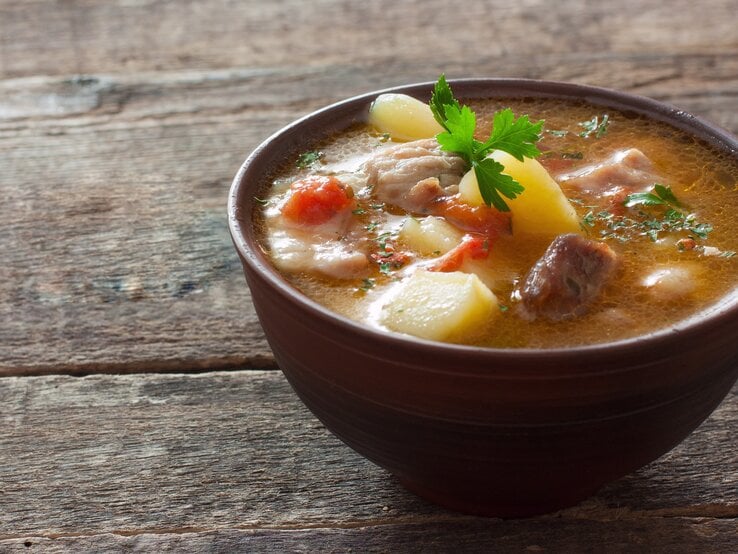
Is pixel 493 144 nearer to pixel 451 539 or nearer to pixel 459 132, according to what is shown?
pixel 459 132

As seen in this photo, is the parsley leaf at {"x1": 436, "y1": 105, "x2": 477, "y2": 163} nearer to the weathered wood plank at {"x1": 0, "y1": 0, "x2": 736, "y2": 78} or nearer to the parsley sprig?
the parsley sprig

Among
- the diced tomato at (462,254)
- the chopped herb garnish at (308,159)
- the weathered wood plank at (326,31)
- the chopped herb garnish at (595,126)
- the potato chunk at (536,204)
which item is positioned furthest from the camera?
the weathered wood plank at (326,31)

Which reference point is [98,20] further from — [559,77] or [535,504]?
[535,504]

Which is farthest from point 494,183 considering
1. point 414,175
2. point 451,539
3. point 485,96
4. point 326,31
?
point 326,31

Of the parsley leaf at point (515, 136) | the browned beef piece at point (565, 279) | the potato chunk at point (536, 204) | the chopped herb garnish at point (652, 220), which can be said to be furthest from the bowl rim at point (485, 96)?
the parsley leaf at point (515, 136)

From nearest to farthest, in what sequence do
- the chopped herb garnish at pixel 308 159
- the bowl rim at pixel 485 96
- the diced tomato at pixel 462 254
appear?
the bowl rim at pixel 485 96 → the diced tomato at pixel 462 254 → the chopped herb garnish at pixel 308 159

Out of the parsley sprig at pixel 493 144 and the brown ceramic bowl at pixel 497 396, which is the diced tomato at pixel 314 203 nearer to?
the brown ceramic bowl at pixel 497 396
